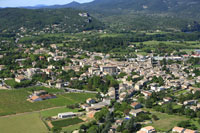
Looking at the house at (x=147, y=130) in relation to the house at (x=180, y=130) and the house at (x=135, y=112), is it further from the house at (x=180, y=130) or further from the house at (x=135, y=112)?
the house at (x=135, y=112)

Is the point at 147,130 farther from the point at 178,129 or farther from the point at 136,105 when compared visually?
the point at 136,105

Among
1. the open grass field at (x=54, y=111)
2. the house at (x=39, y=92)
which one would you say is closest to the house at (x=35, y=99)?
the house at (x=39, y=92)

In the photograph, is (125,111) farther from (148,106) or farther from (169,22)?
(169,22)

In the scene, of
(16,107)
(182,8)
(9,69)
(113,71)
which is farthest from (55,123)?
(182,8)

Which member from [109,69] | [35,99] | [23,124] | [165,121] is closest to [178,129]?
[165,121]

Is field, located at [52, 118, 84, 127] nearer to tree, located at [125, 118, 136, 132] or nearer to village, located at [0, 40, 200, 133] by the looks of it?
village, located at [0, 40, 200, 133]

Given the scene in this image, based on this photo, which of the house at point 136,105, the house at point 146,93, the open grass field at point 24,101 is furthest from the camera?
the house at point 146,93
